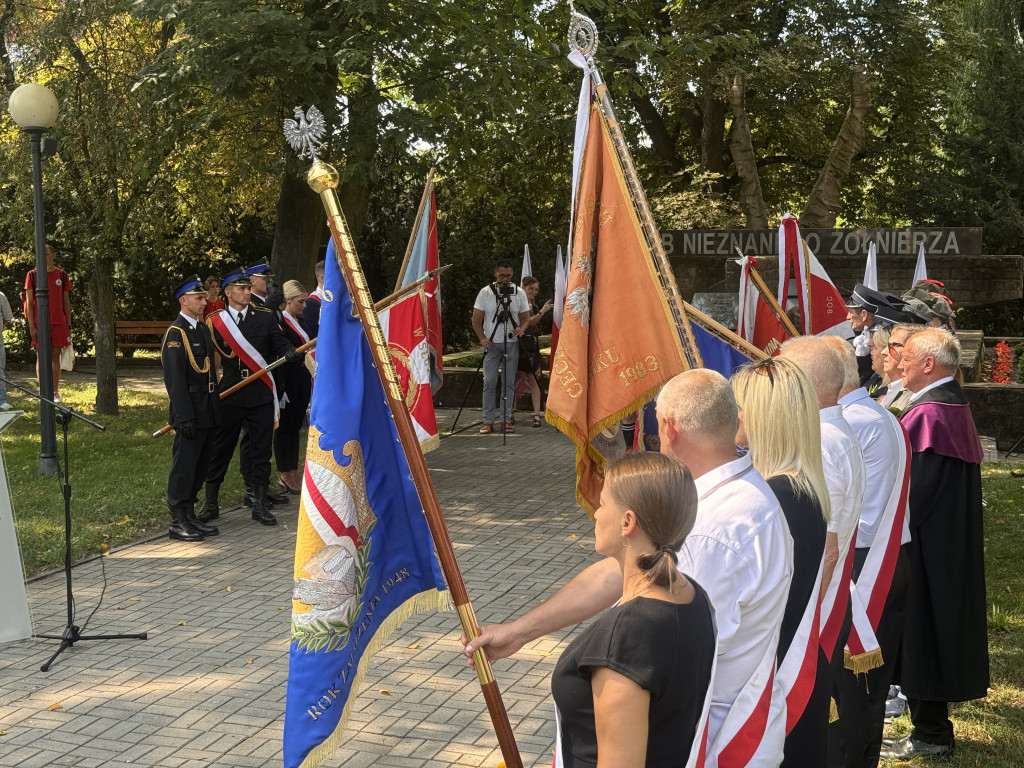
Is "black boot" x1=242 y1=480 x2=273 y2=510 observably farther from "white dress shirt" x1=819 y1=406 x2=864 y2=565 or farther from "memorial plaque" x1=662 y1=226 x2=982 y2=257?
"memorial plaque" x1=662 y1=226 x2=982 y2=257

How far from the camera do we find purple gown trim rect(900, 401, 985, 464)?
5.11m

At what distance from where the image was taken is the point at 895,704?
5762 mm

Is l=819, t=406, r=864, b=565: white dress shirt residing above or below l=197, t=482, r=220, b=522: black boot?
above

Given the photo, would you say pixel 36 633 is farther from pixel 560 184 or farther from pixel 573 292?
pixel 560 184

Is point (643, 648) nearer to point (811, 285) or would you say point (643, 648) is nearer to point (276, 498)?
point (811, 285)

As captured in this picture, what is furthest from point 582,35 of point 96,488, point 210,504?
point 96,488

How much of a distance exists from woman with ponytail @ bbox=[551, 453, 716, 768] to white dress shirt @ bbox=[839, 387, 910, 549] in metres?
1.99

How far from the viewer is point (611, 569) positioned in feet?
10.8

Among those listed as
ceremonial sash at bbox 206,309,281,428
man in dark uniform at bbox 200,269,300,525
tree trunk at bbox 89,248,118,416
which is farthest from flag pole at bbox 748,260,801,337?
tree trunk at bbox 89,248,118,416

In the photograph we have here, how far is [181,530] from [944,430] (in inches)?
262

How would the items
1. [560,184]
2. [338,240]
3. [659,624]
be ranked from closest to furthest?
[659,624] → [338,240] → [560,184]

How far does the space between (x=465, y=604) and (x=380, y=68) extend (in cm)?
1146

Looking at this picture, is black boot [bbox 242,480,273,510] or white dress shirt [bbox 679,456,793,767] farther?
black boot [bbox 242,480,273,510]

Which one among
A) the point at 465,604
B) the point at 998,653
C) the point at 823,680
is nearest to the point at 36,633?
the point at 465,604
